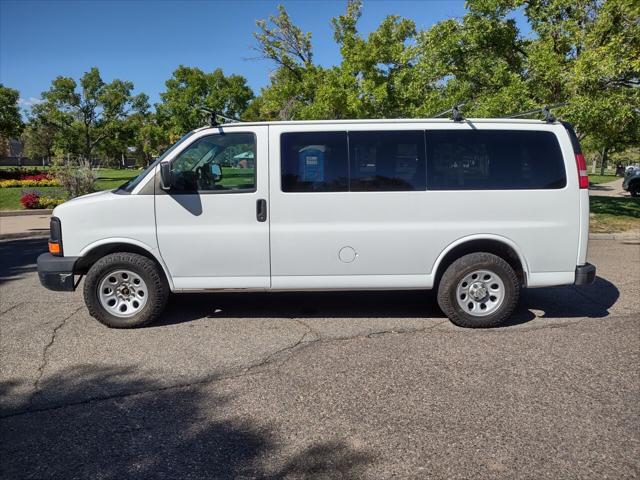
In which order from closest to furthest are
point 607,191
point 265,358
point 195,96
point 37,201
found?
point 265,358 < point 37,201 < point 607,191 < point 195,96

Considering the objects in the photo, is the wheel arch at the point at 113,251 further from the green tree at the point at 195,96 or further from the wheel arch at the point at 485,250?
the green tree at the point at 195,96

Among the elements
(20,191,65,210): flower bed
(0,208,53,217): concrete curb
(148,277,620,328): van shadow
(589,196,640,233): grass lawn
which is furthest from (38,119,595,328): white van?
(20,191,65,210): flower bed

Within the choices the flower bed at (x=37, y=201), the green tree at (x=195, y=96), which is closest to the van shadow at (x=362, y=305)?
the flower bed at (x=37, y=201)

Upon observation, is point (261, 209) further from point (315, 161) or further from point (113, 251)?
point (113, 251)

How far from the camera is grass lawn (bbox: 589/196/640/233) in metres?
11.7

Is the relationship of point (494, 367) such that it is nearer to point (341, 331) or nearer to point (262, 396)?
point (341, 331)

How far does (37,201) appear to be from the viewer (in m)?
15.7

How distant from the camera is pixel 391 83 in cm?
1683

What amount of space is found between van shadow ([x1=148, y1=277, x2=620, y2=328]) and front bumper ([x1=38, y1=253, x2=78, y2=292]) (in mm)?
1003

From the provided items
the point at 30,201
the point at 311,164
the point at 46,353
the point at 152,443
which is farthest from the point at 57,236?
the point at 30,201

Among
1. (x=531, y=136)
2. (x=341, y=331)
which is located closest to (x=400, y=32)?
(x=531, y=136)

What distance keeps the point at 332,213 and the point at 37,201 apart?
14338 millimetres

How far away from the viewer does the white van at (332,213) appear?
4.94 meters

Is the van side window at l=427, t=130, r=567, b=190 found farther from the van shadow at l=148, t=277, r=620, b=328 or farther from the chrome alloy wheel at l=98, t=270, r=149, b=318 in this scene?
the chrome alloy wheel at l=98, t=270, r=149, b=318
